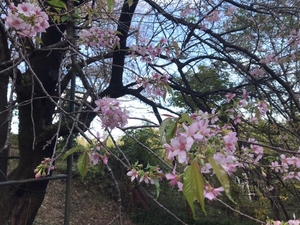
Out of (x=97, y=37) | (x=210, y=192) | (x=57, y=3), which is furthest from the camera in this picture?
(x=97, y=37)

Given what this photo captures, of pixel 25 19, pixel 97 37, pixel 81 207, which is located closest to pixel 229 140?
pixel 25 19

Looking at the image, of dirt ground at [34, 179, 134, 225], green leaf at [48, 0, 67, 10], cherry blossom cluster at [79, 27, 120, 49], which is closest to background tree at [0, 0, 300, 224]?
cherry blossom cluster at [79, 27, 120, 49]

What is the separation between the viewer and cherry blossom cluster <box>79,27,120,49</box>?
6.31ft

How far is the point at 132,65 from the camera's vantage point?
9.57ft

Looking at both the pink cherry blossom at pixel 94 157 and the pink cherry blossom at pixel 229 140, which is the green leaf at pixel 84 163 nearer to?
the pink cherry blossom at pixel 94 157

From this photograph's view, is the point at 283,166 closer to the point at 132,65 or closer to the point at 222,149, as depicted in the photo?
the point at 222,149

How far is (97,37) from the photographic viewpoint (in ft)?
6.38

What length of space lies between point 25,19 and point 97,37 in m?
0.93

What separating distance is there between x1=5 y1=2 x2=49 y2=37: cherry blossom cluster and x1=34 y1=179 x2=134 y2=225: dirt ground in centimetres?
401

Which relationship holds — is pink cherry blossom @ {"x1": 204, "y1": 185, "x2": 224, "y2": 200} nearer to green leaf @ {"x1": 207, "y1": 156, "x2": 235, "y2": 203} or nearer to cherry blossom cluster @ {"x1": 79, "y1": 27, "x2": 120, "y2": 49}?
green leaf @ {"x1": 207, "y1": 156, "x2": 235, "y2": 203}

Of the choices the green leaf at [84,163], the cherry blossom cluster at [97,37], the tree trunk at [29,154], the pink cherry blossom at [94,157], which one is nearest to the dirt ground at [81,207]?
the tree trunk at [29,154]

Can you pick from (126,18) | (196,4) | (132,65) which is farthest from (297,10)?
(132,65)

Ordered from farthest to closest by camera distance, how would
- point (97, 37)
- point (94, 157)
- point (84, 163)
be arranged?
point (97, 37), point (94, 157), point (84, 163)

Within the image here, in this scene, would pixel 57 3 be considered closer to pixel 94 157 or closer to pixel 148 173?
pixel 94 157
